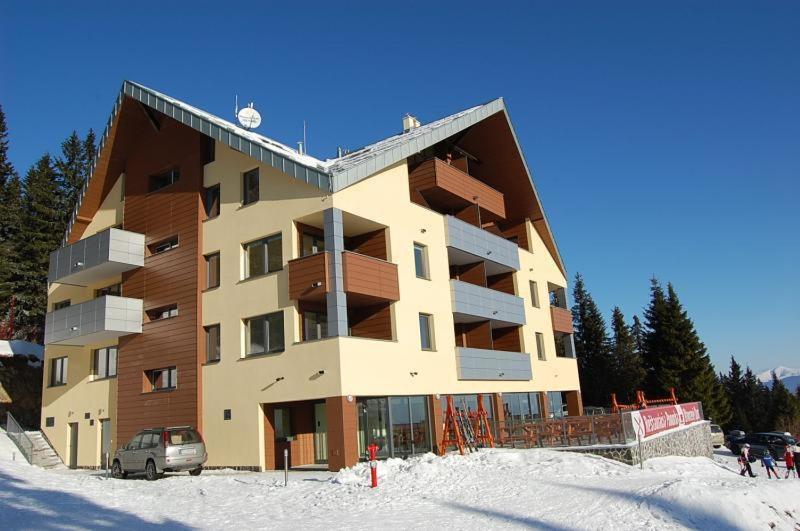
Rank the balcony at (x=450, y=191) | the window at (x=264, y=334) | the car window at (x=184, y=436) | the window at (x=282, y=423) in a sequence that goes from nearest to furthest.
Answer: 1. the car window at (x=184, y=436)
2. the window at (x=264, y=334)
3. the window at (x=282, y=423)
4. the balcony at (x=450, y=191)

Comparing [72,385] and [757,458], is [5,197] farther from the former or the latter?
[757,458]

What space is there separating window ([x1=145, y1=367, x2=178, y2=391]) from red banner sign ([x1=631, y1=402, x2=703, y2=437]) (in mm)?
17998

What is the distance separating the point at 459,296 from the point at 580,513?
15367mm

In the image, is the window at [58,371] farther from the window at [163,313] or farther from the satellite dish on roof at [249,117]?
the satellite dish on roof at [249,117]

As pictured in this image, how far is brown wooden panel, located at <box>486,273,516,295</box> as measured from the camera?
115 feet

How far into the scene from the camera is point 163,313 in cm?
2820

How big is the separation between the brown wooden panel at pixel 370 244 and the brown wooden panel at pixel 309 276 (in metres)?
3.41

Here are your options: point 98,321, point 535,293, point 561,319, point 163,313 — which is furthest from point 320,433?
point 561,319

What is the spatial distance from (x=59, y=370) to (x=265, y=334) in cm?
1533

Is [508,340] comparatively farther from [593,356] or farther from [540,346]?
[593,356]

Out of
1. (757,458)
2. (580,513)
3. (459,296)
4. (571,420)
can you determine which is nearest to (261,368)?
(459,296)

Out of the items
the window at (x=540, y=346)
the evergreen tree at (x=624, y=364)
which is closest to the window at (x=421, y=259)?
the window at (x=540, y=346)

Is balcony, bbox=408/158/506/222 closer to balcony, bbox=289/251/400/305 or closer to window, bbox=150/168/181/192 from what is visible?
balcony, bbox=289/251/400/305

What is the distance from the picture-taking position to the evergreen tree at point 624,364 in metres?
67.6
